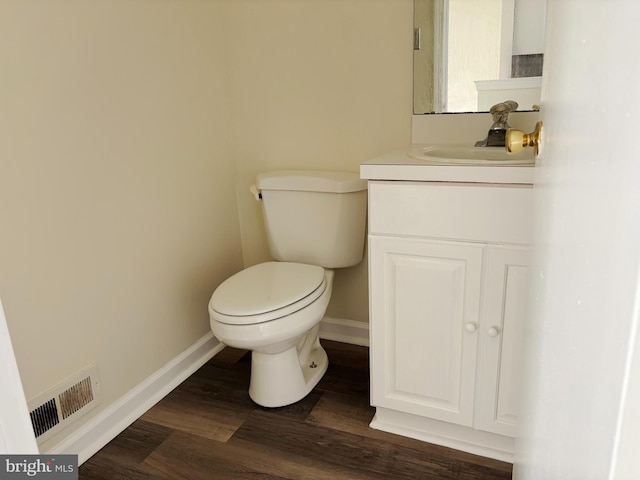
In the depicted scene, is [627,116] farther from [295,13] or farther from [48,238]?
[295,13]

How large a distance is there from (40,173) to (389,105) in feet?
3.96

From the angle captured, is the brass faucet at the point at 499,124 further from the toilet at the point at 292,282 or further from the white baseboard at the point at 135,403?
the white baseboard at the point at 135,403

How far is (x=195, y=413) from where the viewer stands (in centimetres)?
181

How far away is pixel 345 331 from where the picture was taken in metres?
2.26

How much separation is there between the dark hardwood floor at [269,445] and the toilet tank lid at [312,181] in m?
0.76

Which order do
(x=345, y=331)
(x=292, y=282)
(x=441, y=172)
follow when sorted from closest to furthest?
1. (x=441, y=172)
2. (x=292, y=282)
3. (x=345, y=331)

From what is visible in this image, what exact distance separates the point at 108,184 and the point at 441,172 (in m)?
1.06

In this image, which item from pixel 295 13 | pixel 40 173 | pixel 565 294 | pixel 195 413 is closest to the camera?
pixel 565 294

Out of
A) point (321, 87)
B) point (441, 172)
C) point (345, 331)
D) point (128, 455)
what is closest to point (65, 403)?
point (128, 455)

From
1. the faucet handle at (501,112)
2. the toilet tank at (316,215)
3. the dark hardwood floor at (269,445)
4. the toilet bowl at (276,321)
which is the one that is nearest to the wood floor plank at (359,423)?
the dark hardwood floor at (269,445)

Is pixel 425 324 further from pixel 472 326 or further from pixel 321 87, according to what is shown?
pixel 321 87

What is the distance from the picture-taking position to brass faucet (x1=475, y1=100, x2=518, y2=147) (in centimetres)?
159

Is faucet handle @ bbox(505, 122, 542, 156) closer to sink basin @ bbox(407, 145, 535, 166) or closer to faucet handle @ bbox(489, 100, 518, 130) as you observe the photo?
sink basin @ bbox(407, 145, 535, 166)

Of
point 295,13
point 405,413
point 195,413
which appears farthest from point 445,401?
point 295,13
